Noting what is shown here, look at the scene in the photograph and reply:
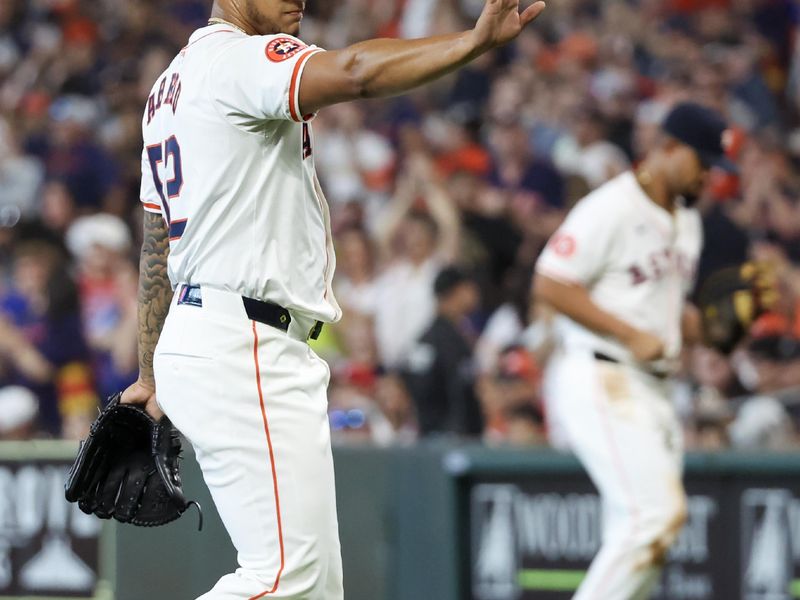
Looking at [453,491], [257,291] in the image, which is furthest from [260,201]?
[453,491]

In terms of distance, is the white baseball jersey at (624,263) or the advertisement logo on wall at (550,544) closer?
the white baseball jersey at (624,263)

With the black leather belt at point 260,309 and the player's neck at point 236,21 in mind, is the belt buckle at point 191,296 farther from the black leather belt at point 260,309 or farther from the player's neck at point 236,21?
the player's neck at point 236,21

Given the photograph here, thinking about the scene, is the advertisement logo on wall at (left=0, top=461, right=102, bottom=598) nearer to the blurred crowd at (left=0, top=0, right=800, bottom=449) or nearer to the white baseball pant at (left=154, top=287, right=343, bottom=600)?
the blurred crowd at (left=0, top=0, right=800, bottom=449)

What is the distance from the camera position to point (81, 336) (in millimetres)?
9312

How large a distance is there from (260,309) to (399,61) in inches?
29.6

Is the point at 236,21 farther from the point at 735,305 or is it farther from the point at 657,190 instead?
the point at 735,305

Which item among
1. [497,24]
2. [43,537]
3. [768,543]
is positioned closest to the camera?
[497,24]

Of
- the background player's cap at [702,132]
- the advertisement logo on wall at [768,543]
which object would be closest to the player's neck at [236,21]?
the background player's cap at [702,132]

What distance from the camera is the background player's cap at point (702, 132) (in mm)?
5723

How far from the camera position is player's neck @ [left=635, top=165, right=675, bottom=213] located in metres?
5.90

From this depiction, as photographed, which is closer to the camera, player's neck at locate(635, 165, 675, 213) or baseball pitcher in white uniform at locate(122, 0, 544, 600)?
baseball pitcher in white uniform at locate(122, 0, 544, 600)

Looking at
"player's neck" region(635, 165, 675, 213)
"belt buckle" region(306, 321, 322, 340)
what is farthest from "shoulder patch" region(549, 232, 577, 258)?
"belt buckle" region(306, 321, 322, 340)

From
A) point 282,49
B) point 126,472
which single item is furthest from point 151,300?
point 282,49

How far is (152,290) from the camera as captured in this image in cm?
394
